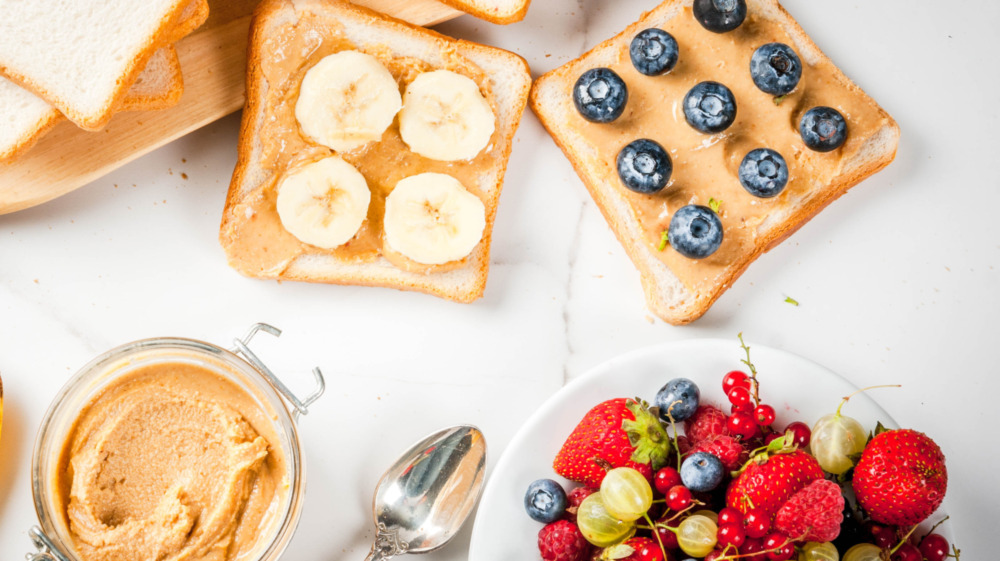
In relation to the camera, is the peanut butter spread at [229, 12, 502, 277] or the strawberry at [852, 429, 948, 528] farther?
the peanut butter spread at [229, 12, 502, 277]

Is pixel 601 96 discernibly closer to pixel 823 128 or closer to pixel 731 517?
pixel 823 128

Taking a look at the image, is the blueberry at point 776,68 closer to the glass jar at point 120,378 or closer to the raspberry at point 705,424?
the raspberry at point 705,424

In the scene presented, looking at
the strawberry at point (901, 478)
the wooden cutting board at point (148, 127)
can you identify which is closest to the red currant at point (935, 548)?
the strawberry at point (901, 478)

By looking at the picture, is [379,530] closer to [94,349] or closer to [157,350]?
[157,350]

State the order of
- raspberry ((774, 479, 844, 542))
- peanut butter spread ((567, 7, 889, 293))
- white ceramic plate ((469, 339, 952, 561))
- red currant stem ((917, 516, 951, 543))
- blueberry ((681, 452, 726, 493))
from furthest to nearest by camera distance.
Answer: peanut butter spread ((567, 7, 889, 293)) → white ceramic plate ((469, 339, 952, 561)) → red currant stem ((917, 516, 951, 543)) → blueberry ((681, 452, 726, 493)) → raspberry ((774, 479, 844, 542))

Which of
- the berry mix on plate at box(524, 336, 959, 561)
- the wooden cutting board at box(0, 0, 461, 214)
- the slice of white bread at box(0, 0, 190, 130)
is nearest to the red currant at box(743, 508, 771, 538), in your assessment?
the berry mix on plate at box(524, 336, 959, 561)

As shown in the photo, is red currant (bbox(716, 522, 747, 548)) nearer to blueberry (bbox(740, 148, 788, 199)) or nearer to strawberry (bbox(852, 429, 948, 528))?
strawberry (bbox(852, 429, 948, 528))
